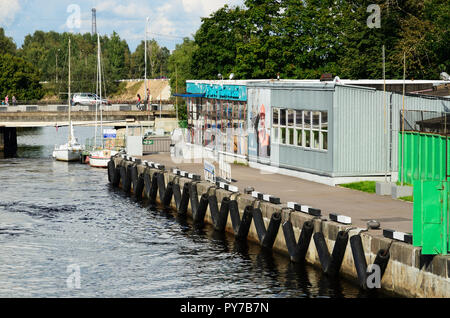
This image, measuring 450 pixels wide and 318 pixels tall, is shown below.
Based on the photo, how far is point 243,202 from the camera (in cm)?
3912

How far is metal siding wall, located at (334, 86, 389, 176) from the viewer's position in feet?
143

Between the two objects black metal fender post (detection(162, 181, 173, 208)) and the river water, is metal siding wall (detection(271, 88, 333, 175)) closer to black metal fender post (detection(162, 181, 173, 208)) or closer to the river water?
black metal fender post (detection(162, 181, 173, 208))

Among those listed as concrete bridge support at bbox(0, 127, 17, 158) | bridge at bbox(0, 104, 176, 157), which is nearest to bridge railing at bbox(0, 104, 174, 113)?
bridge at bbox(0, 104, 176, 157)

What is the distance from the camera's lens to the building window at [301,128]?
4478cm

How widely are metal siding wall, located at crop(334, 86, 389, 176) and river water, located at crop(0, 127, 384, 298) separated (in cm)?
778

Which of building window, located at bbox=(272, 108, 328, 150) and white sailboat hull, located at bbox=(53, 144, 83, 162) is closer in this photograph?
building window, located at bbox=(272, 108, 328, 150)

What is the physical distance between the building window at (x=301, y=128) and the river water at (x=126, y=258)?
24.5 feet

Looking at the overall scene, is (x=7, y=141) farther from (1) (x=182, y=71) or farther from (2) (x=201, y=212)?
(2) (x=201, y=212)

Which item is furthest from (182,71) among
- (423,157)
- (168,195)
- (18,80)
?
(423,157)

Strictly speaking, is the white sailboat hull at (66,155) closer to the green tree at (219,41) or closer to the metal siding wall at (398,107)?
the green tree at (219,41)

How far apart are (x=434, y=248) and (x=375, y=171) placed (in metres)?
18.8

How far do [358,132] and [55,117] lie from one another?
6732cm

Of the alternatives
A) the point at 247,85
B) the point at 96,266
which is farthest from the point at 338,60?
the point at 96,266

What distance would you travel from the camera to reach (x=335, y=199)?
127ft
